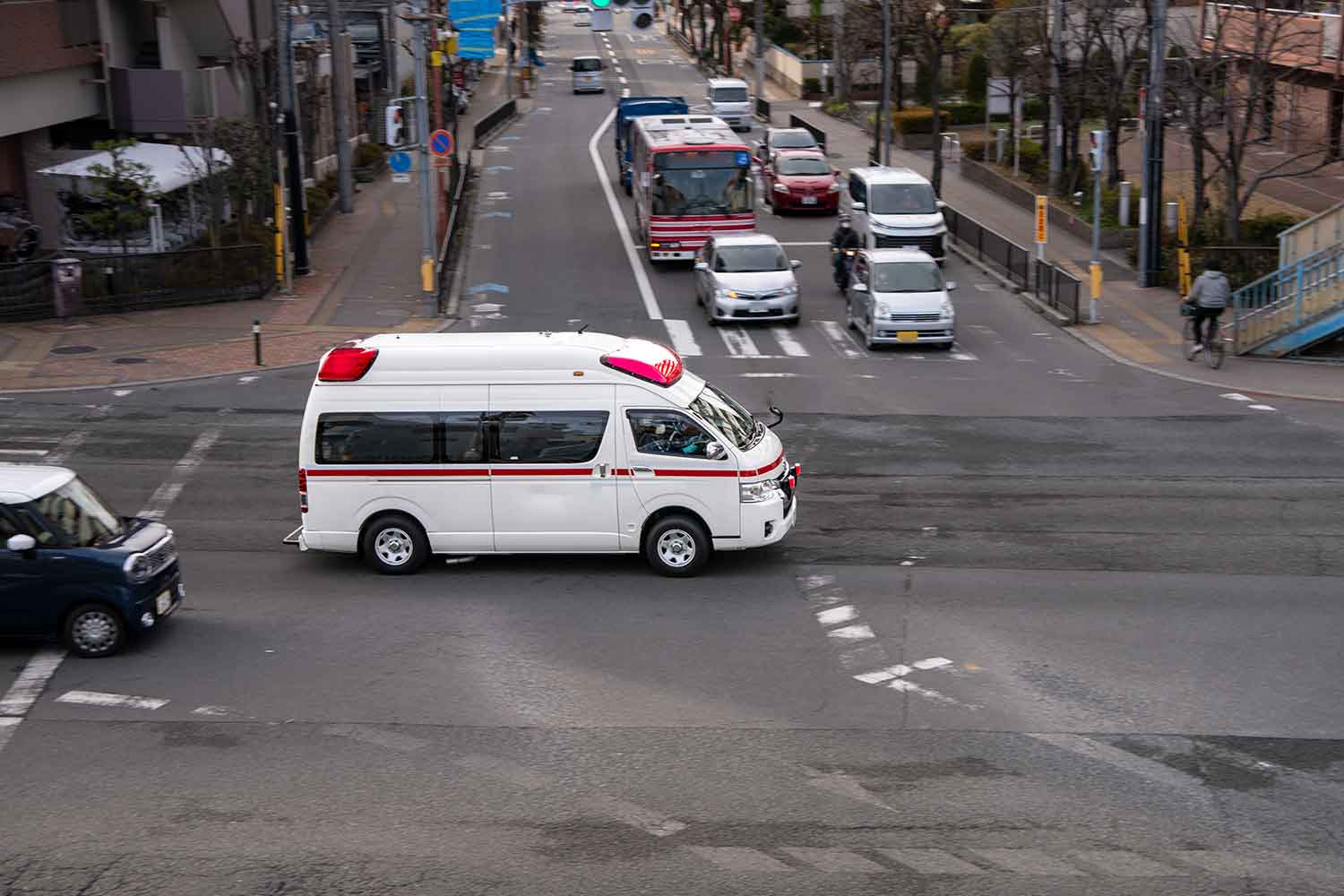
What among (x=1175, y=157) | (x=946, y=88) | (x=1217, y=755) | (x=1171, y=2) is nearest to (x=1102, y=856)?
(x=1217, y=755)

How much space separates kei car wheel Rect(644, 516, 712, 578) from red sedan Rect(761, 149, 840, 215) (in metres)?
31.3

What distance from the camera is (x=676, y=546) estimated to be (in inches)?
621

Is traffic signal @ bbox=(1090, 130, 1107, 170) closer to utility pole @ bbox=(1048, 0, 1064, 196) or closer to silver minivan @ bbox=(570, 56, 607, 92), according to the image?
utility pole @ bbox=(1048, 0, 1064, 196)

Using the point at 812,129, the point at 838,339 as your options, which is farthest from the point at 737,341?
the point at 812,129

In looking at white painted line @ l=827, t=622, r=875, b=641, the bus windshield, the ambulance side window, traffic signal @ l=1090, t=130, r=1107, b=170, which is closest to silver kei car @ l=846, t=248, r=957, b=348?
traffic signal @ l=1090, t=130, r=1107, b=170

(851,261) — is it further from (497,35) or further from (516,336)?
(497,35)

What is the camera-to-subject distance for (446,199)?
4316 centimetres

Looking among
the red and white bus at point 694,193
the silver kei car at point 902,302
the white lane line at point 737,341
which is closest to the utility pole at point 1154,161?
the silver kei car at point 902,302

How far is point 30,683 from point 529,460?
522cm

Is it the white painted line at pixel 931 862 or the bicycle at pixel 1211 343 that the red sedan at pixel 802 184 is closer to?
the bicycle at pixel 1211 343

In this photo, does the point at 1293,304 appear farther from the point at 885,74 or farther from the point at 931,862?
the point at 885,74

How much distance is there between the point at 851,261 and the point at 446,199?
14.0 metres

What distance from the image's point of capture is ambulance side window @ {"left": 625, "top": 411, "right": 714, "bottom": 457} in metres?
15.6

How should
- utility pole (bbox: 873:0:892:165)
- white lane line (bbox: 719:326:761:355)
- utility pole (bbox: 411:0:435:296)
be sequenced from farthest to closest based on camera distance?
utility pole (bbox: 873:0:892:165), utility pole (bbox: 411:0:435:296), white lane line (bbox: 719:326:761:355)
